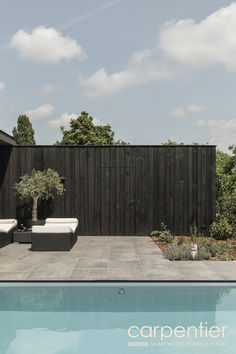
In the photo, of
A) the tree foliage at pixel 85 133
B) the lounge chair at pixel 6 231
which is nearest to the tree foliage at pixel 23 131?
the tree foliage at pixel 85 133

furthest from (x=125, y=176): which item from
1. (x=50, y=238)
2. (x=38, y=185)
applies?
(x=50, y=238)

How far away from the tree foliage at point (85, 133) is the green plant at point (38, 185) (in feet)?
57.8

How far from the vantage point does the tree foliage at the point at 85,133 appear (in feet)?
91.6

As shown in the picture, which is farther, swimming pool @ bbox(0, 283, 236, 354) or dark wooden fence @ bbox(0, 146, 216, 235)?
dark wooden fence @ bbox(0, 146, 216, 235)

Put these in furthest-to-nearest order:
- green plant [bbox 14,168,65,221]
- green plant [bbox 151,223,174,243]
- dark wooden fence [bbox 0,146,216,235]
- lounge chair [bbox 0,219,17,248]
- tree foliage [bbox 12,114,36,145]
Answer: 1. tree foliage [bbox 12,114,36,145]
2. dark wooden fence [bbox 0,146,216,235]
3. green plant [bbox 14,168,65,221]
4. green plant [bbox 151,223,174,243]
5. lounge chair [bbox 0,219,17,248]

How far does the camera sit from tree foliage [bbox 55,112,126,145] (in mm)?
27906

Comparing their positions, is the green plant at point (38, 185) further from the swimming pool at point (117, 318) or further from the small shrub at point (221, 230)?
the small shrub at point (221, 230)

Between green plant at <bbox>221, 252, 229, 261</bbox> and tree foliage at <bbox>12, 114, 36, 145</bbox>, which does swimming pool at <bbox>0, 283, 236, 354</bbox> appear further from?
tree foliage at <bbox>12, 114, 36, 145</bbox>

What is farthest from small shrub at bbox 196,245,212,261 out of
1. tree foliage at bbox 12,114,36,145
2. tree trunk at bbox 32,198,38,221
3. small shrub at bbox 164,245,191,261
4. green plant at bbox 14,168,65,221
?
tree foliage at bbox 12,114,36,145

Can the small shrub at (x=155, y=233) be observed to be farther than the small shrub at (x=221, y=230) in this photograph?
Yes

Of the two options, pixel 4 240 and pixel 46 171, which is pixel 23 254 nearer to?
pixel 4 240

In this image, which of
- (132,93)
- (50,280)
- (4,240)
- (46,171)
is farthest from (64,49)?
(50,280)

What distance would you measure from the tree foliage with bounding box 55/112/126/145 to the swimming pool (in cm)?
2334

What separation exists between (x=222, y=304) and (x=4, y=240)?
258 inches
